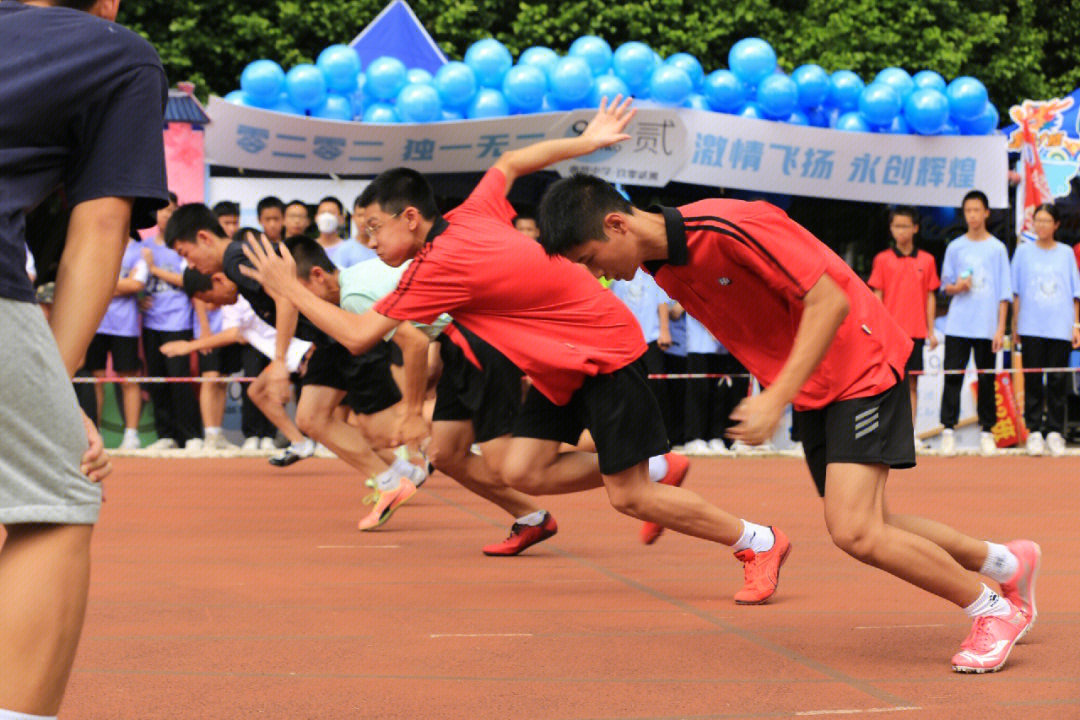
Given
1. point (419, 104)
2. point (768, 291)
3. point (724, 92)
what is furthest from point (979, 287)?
point (768, 291)

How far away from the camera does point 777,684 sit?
4.07 m

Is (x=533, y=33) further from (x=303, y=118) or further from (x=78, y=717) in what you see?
(x=78, y=717)

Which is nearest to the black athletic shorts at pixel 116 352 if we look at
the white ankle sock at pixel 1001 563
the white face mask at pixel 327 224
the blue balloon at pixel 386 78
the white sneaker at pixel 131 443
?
the white sneaker at pixel 131 443

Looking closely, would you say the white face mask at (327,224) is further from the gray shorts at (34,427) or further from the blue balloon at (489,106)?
the gray shorts at (34,427)

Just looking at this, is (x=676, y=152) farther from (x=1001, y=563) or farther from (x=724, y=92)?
(x=1001, y=563)

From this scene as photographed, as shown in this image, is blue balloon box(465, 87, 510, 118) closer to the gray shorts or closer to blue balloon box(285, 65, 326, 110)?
blue balloon box(285, 65, 326, 110)

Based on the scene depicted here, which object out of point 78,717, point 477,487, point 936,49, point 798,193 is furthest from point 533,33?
point 78,717

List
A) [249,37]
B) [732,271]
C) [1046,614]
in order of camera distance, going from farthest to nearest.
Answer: [249,37]
[1046,614]
[732,271]

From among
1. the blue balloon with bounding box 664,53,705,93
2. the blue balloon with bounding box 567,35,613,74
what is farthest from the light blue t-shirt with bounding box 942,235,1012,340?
the blue balloon with bounding box 567,35,613,74

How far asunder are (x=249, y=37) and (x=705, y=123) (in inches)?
570

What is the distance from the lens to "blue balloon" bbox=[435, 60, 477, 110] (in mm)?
14094

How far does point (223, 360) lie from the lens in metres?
12.6

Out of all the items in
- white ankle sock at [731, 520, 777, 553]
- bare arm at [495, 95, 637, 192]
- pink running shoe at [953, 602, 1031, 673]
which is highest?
bare arm at [495, 95, 637, 192]

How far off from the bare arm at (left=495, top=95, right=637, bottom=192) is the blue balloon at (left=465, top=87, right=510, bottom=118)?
305 inches
